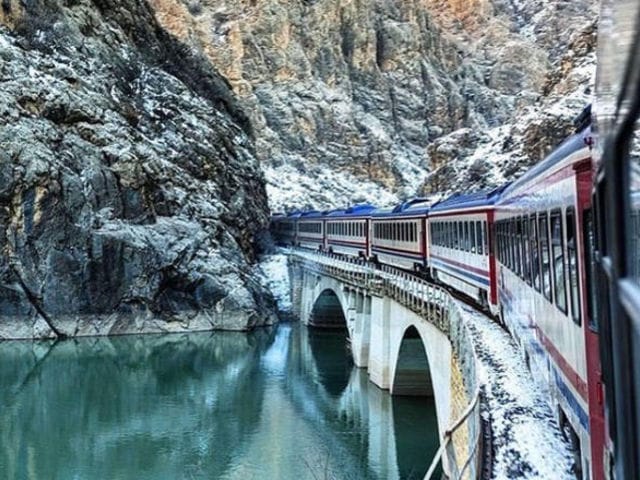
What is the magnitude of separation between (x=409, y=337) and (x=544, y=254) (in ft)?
69.3

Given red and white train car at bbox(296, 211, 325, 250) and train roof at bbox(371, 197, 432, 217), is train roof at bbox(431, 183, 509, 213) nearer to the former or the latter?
train roof at bbox(371, 197, 432, 217)

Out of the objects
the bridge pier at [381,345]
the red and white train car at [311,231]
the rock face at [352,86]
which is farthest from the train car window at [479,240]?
the rock face at [352,86]

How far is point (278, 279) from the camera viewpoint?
5675cm

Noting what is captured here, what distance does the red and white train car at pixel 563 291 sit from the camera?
5.04 m

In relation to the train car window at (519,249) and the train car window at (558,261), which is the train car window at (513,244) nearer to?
the train car window at (519,249)

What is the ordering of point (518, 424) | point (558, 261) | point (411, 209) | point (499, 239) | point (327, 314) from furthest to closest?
point (327, 314), point (411, 209), point (499, 239), point (518, 424), point (558, 261)

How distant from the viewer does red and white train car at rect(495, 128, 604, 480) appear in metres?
5.04

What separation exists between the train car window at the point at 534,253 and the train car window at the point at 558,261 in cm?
133

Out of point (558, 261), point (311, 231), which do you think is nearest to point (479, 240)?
point (558, 261)

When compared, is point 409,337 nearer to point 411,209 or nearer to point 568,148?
point 411,209

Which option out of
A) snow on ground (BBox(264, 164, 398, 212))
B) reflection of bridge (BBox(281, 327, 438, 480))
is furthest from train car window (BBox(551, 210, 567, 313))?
snow on ground (BBox(264, 164, 398, 212))

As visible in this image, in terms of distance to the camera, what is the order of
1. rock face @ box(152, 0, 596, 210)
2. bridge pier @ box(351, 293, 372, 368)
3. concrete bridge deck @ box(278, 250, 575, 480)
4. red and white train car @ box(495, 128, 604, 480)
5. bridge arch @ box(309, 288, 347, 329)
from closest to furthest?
red and white train car @ box(495, 128, 604, 480) → concrete bridge deck @ box(278, 250, 575, 480) → bridge pier @ box(351, 293, 372, 368) → bridge arch @ box(309, 288, 347, 329) → rock face @ box(152, 0, 596, 210)

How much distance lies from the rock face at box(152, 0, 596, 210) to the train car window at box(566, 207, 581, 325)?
6979 centimetres

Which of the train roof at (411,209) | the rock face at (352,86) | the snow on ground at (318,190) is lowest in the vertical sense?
the train roof at (411,209)
